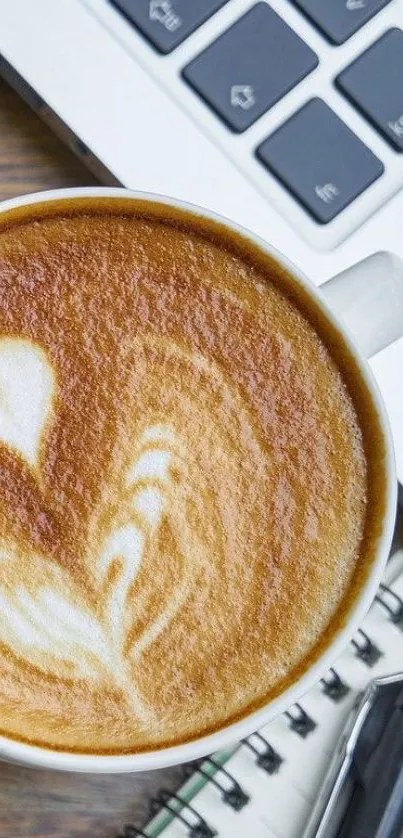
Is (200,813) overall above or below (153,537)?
below

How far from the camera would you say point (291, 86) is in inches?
19.0

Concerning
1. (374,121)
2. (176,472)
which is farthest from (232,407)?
(374,121)

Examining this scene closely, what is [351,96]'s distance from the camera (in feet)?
1.59

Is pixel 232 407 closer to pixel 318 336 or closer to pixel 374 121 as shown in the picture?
pixel 318 336

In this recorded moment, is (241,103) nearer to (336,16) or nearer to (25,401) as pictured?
(336,16)

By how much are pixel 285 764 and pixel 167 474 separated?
0.62 ft

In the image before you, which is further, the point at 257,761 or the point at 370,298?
the point at 257,761

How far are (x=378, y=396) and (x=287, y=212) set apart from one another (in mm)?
108

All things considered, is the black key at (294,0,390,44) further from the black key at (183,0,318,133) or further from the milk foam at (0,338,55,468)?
the milk foam at (0,338,55,468)

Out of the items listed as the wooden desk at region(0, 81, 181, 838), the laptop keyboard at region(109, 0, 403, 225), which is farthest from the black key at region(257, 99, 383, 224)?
the wooden desk at region(0, 81, 181, 838)

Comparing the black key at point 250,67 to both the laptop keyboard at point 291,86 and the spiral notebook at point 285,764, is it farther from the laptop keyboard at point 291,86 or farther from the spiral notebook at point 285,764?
the spiral notebook at point 285,764

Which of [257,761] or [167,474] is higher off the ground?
[167,474]

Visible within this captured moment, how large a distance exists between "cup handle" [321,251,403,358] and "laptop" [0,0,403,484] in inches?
2.0

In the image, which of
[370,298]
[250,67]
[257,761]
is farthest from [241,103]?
[257,761]
